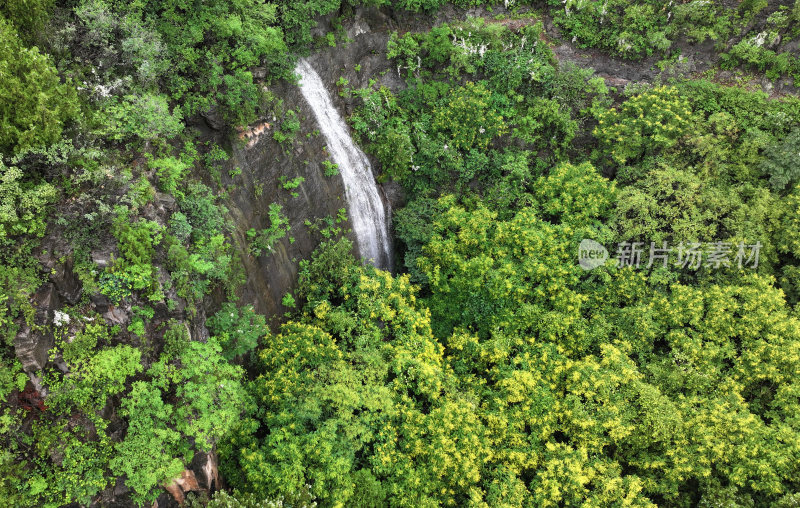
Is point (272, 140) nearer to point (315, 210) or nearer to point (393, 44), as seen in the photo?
point (315, 210)

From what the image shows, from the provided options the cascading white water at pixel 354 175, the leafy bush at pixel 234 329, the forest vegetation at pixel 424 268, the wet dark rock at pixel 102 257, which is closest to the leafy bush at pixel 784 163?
the forest vegetation at pixel 424 268

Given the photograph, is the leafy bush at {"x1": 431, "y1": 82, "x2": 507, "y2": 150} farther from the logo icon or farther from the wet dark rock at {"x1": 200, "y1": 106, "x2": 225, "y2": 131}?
the wet dark rock at {"x1": 200, "y1": 106, "x2": 225, "y2": 131}

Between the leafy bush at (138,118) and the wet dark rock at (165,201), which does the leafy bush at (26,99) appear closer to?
the leafy bush at (138,118)

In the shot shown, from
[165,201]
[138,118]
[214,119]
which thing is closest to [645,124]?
[214,119]

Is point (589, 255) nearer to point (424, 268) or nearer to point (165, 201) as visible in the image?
point (424, 268)

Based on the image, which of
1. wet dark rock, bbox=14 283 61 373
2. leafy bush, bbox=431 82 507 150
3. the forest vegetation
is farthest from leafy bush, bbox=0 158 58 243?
leafy bush, bbox=431 82 507 150

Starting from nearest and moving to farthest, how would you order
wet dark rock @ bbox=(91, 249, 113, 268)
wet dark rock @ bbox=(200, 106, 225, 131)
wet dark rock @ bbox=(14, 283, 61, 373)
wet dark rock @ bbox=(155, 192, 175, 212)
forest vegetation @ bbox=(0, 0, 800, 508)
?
wet dark rock @ bbox=(14, 283, 61, 373)
forest vegetation @ bbox=(0, 0, 800, 508)
wet dark rock @ bbox=(91, 249, 113, 268)
wet dark rock @ bbox=(155, 192, 175, 212)
wet dark rock @ bbox=(200, 106, 225, 131)
